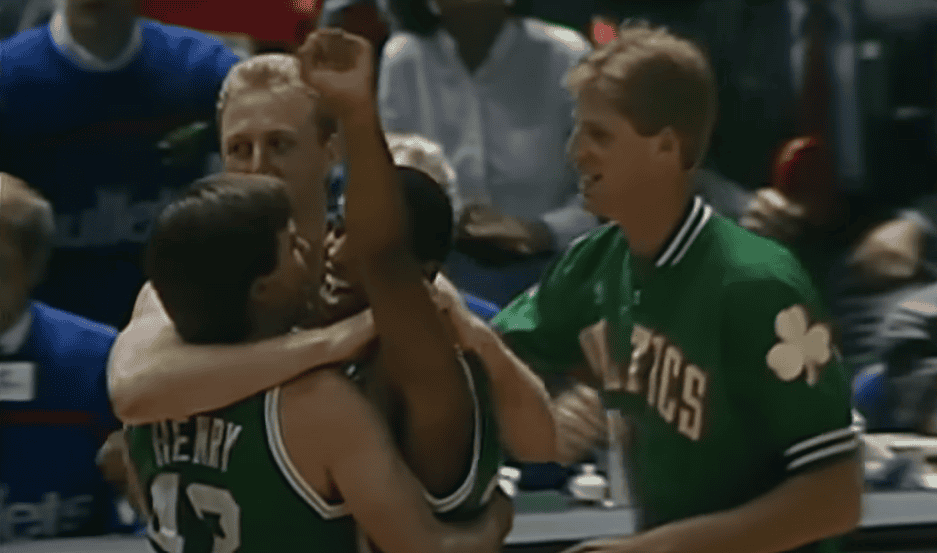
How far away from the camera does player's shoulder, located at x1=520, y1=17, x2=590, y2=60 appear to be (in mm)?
4617

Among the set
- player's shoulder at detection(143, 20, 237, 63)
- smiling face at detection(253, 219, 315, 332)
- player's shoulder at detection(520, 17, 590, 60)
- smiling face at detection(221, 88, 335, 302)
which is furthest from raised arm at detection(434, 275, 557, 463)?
player's shoulder at detection(520, 17, 590, 60)

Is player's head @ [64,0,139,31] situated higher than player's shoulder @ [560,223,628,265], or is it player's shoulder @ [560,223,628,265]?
player's head @ [64,0,139,31]

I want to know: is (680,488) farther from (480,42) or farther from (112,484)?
(480,42)

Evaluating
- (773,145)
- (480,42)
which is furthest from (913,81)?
(480,42)

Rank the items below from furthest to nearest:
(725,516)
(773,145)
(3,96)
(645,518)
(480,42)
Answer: (773,145) < (480,42) < (3,96) < (645,518) < (725,516)

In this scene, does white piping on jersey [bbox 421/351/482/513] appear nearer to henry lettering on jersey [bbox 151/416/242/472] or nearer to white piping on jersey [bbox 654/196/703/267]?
henry lettering on jersey [bbox 151/416/242/472]

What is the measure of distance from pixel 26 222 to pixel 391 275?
2035 mm

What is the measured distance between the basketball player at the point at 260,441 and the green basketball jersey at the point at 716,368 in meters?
0.41

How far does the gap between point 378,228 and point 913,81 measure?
11.5ft

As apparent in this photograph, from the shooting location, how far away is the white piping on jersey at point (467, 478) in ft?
7.20

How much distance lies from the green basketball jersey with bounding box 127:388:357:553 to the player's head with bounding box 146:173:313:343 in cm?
12

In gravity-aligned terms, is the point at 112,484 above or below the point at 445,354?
below

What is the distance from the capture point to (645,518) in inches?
105

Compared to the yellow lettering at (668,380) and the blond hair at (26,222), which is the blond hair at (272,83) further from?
the blond hair at (26,222)
